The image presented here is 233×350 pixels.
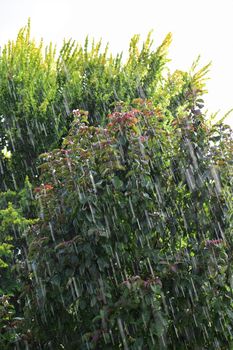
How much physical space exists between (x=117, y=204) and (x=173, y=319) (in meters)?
1.26

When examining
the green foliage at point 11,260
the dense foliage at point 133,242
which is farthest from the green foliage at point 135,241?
the green foliage at point 11,260

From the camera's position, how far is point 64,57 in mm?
9305

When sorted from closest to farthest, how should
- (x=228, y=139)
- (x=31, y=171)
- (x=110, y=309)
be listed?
(x=110, y=309)
(x=228, y=139)
(x=31, y=171)

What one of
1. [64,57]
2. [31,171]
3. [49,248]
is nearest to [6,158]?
[31,171]

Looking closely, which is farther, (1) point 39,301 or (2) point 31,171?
(2) point 31,171

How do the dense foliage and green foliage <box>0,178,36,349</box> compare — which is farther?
green foliage <box>0,178,36,349</box>

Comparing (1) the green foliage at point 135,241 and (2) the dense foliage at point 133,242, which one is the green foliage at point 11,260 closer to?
(2) the dense foliage at point 133,242

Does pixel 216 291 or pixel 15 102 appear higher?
pixel 15 102

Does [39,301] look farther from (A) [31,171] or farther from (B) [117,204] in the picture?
(A) [31,171]

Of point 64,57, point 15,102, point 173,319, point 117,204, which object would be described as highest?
point 64,57

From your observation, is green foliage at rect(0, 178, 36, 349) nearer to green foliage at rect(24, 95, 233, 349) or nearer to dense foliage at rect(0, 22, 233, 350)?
dense foliage at rect(0, 22, 233, 350)

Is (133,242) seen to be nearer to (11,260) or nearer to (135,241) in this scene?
(135,241)

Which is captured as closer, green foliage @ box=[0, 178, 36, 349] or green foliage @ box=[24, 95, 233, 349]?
green foliage @ box=[24, 95, 233, 349]

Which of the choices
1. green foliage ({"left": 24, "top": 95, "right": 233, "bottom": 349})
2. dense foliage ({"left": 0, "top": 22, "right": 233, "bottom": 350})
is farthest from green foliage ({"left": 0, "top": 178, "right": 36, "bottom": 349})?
green foliage ({"left": 24, "top": 95, "right": 233, "bottom": 349})
